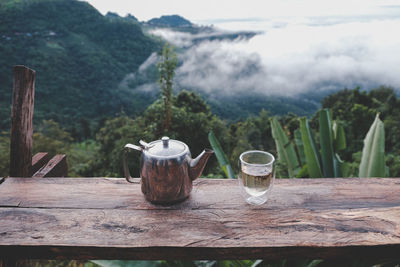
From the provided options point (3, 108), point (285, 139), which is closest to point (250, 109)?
point (3, 108)

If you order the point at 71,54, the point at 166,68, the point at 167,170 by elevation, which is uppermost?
the point at 71,54

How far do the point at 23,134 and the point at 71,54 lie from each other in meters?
40.0

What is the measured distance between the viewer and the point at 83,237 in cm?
88

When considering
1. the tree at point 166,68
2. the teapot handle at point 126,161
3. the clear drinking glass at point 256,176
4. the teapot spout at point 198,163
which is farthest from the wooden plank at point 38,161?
the tree at point 166,68

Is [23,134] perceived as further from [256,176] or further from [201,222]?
[256,176]

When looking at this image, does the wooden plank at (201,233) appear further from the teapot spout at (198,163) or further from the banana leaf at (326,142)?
the banana leaf at (326,142)

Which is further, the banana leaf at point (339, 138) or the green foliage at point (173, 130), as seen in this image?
the green foliage at point (173, 130)

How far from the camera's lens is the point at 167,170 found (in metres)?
1.00

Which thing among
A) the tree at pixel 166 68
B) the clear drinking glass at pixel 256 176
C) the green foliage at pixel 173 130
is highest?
the tree at pixel 166 68

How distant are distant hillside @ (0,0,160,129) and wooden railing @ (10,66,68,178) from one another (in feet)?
72.4

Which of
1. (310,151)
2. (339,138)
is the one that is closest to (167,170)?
(310,151)

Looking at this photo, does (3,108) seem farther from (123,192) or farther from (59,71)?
(123,192)

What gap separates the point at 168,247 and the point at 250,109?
1630 inches

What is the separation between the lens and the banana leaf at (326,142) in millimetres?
1789
